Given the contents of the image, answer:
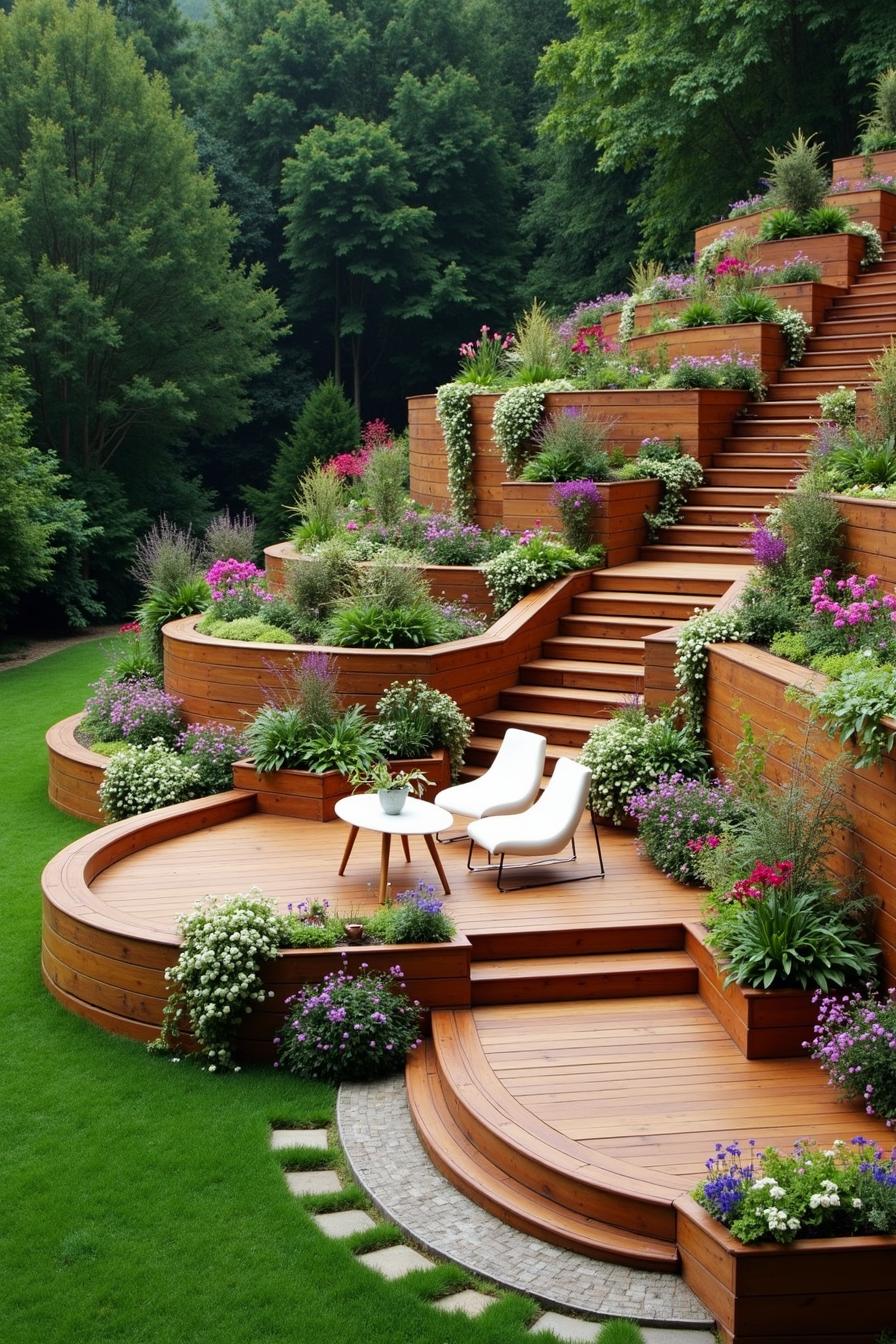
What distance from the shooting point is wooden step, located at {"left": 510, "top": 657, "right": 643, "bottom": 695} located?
9.27 m

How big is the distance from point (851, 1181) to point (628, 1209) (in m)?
0.77

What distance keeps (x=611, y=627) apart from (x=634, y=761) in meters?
2.32

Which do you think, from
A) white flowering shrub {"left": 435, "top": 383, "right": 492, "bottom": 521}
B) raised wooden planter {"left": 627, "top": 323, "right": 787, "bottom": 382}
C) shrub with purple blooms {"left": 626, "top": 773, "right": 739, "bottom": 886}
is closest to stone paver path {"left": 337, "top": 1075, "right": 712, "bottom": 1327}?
shrub with purple blooms {"left": 626, "top": 773, "right": 739, "bottom": 886}

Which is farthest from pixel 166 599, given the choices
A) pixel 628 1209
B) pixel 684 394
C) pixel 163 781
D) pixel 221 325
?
pixel 221 325

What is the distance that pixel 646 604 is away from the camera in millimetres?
9859

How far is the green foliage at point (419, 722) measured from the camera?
8375 millimetres

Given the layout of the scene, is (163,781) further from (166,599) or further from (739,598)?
(739,598)

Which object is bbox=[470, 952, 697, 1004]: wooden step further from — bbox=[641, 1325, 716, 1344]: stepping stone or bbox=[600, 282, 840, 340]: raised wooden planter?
bbox=[600, 282, 840, 340]: raised wooden planter

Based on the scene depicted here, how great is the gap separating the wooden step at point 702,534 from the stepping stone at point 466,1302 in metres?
7.42

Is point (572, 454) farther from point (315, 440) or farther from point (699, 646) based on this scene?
point (315, 440)

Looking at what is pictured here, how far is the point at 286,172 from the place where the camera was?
27.9m

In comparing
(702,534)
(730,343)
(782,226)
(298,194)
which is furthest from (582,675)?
(298,194)

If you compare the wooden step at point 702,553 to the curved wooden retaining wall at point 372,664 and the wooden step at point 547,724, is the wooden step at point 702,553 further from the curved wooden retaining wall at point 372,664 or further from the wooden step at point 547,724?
the wooden step at point 547,724

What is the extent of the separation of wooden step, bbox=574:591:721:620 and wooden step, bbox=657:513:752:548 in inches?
37.0
